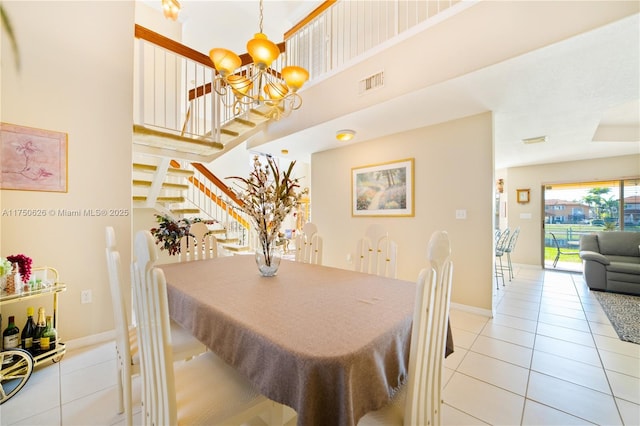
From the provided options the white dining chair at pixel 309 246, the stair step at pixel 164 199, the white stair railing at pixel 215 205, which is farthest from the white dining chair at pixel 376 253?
the stair step at pixel 164 199

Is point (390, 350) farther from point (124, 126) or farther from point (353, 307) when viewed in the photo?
point (124, 126)

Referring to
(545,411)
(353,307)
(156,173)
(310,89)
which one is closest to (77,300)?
(156,173)

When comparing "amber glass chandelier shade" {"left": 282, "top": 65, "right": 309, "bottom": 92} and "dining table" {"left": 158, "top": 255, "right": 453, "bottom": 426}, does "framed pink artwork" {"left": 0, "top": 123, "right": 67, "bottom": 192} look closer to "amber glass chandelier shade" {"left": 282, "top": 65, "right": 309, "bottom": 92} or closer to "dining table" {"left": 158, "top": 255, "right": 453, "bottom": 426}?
"dining table" {"left": 158, "top": 255, "right": 453, "bottom": 426}

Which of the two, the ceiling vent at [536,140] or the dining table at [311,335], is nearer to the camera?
the dining table at [311,335]

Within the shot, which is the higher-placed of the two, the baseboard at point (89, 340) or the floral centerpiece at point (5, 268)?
the floral centerpiece at point (5, 268)

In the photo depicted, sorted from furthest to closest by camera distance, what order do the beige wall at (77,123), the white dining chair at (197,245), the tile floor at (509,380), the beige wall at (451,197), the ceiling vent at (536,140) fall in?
the ceiling vent at (536,140) → the beige wall at (451,197) → the white dining chair at (197,245) → the beige wall at (77,123) → the tile floor at (509,380)

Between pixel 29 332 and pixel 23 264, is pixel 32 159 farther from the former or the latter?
pixel 29 332

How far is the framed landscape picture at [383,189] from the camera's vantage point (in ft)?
12.1

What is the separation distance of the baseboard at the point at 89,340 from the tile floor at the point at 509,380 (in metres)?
0.07

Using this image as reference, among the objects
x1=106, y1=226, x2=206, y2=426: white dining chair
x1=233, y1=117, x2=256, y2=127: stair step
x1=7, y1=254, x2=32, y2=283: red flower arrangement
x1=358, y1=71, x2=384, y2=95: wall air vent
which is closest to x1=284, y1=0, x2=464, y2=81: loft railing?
x1=358, y1=71, x2=384, y2=95: wall air vent

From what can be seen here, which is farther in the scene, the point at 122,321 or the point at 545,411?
the point at 545,411

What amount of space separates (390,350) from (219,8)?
5.35 metres

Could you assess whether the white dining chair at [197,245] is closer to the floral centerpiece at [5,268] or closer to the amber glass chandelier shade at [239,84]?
the floral centerpiece at [5,268]

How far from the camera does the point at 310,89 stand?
3490 millimetres
